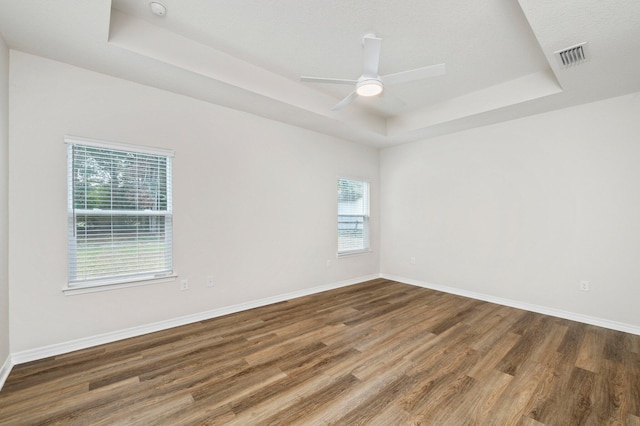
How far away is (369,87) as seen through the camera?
102 inches

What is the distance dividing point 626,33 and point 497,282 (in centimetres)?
319

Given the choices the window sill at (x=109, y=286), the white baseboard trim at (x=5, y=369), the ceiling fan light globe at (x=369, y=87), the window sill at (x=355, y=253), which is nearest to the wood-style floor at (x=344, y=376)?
the white baseboard trim at (x=5, y=369)

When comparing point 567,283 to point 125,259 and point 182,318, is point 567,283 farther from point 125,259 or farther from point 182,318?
point 125,259

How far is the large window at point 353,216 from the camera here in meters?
5.13

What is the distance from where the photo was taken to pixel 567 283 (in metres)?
3.58

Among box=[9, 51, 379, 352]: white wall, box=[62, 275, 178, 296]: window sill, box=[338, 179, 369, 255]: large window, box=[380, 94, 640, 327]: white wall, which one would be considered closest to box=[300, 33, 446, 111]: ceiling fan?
box=[9, 51, 379, 352]: white wall

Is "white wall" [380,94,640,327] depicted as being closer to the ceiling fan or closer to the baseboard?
the ceiling fan

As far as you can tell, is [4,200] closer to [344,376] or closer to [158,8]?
[158,8]

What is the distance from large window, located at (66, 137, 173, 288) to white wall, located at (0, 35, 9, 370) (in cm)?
40

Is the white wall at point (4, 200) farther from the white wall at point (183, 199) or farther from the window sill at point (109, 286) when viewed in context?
the window sill at point (109, 286)

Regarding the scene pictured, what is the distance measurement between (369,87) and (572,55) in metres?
1.85

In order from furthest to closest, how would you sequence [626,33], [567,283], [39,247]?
[567,283] → [39,247] → [626,33]

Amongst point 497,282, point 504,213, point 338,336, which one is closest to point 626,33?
point 504,213

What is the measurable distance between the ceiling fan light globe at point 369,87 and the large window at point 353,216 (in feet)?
8.12
